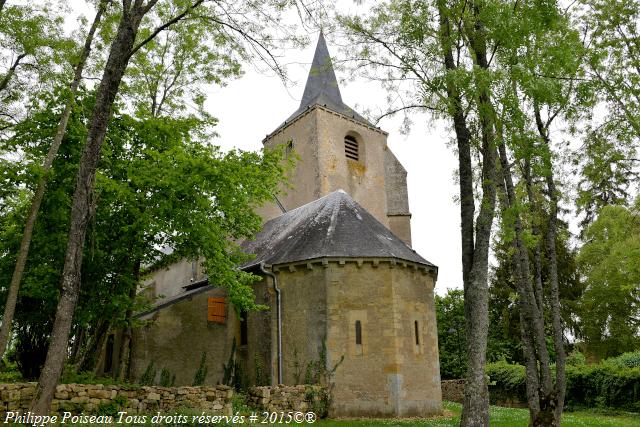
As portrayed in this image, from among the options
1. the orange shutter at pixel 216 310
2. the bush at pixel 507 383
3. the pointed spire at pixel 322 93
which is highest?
the pointed spire at pixel 322 93

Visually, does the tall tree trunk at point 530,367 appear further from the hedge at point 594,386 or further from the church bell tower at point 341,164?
the church bell tower at point 341,164

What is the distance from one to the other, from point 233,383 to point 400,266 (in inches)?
277

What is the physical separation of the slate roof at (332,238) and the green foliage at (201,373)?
134 inches

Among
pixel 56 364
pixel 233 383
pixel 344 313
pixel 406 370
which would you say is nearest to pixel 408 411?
pixel 406 370

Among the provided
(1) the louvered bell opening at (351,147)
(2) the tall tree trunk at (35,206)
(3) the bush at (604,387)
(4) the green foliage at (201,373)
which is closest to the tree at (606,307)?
(3) the bush at (604,387)

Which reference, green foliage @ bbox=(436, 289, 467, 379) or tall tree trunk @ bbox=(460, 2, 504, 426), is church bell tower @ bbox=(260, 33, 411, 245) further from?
tall tree trunk @ bbox=(460, 2, 504, 426)

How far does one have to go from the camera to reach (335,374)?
1494 centimetres

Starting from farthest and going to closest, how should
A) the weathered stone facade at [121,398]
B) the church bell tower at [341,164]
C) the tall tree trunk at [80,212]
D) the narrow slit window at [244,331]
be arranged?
the church bell tower at [341,164] → the narrow slit window at [244,331] → the weathered stone facade at [121,398] → the tall tree trunk at [80,212]

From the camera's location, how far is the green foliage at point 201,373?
55.5 feet

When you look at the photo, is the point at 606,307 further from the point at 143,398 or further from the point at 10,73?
the point at 10,73

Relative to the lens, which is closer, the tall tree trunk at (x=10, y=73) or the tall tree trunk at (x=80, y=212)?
the tall tree trunk at (x=80, y=212)

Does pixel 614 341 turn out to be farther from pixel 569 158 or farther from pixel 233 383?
pixel 233 383

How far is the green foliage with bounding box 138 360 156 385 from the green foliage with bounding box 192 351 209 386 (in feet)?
→ 4.58

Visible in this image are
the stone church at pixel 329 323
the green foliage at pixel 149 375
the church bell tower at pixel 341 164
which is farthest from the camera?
the church bell tower at pixel 341 164
